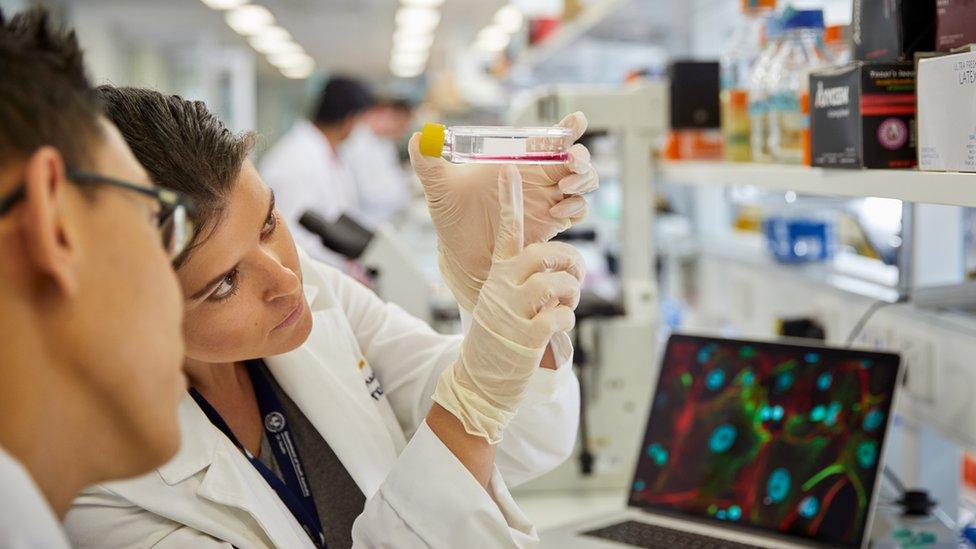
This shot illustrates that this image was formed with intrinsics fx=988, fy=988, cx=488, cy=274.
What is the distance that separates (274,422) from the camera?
1438mm

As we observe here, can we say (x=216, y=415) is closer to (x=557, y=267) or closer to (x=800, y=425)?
(x=557, y=267)

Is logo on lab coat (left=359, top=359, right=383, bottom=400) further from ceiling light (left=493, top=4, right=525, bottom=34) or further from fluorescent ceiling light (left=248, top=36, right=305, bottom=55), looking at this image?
fluorescent ceiling light (left=248, top=36, right=305, bottom=55)

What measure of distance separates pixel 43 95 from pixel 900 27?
1.01 m

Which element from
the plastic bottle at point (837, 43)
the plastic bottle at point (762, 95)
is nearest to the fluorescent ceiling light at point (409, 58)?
the plastic bottle at point (762, 95)

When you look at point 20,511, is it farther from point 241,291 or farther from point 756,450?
point 756,450

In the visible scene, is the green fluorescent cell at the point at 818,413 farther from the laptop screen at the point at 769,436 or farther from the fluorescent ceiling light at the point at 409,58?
the fluorescent ceiling light at the point at 409,58

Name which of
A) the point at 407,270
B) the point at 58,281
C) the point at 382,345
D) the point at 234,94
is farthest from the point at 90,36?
the point at 58,281

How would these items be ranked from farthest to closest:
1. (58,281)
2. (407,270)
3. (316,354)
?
(407,270) < (316,354) < (58,281)

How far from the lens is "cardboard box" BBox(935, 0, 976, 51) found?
3.67ft

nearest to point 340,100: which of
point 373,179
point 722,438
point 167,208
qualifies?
point 373,179

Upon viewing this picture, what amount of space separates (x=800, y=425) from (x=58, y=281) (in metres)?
1.21

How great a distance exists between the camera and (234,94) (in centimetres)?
1313

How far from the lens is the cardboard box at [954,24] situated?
44.1 inches

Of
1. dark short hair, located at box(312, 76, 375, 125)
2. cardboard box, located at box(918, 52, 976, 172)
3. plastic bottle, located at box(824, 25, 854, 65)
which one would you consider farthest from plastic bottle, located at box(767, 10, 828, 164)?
dark short hair, located at box(312, 76, 375, 125)
